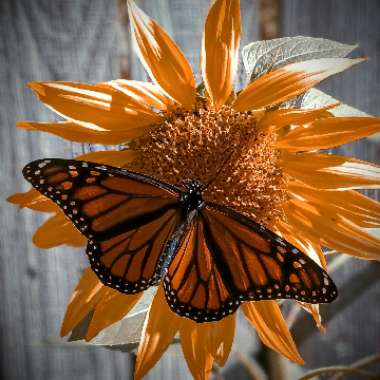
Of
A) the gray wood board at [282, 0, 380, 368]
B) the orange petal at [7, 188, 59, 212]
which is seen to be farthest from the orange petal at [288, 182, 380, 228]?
the orange petal at [7, 188, 59, 212]

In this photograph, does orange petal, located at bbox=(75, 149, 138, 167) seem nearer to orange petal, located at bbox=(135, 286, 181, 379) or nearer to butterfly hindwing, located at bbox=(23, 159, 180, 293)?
butterfly hindwing, located at bbox=(23, 159, 180, 293)

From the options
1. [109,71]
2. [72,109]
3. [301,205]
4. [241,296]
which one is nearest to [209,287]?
[241,296]

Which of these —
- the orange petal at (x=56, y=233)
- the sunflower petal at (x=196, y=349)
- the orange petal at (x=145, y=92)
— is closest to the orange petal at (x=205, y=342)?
the sunflower petal at (x=196, y=349)

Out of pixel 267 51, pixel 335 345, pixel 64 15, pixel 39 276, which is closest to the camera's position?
pixel 267 51

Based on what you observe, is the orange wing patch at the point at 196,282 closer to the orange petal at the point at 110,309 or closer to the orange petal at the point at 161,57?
the orange petal at the point at 110,309

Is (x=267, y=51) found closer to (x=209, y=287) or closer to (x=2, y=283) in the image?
(x=209, y=287)
